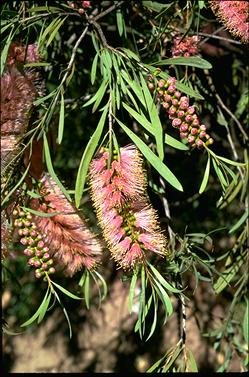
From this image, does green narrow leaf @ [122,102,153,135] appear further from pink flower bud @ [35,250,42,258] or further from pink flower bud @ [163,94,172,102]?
pink flower bud @ [35,250,42,258]

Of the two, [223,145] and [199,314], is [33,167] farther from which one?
[199,314]

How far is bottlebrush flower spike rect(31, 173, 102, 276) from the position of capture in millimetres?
1282

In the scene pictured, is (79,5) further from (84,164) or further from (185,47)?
(84,164)

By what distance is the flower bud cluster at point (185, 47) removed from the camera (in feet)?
4.49

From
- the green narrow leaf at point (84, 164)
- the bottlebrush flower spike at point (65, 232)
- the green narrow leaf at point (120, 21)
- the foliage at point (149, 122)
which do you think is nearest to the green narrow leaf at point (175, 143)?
the foliage at point (149, 122)

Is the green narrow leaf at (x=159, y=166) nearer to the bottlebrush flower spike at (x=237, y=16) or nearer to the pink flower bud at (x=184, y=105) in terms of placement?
the pink flower bud at (x=184, y=105)

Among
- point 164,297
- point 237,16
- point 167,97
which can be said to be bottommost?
point 164,297

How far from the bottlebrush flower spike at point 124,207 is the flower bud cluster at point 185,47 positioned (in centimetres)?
34

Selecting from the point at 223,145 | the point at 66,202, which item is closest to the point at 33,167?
the point at 66,202

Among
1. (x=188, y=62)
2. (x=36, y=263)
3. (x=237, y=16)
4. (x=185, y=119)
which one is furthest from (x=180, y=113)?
(x=36, y=263)

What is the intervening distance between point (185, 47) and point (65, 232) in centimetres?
46

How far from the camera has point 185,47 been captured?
137cm

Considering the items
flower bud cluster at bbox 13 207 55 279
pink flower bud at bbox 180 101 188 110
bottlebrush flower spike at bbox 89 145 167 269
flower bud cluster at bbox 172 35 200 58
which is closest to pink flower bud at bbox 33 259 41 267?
flower bud cluster at bbox 13 207 55 279

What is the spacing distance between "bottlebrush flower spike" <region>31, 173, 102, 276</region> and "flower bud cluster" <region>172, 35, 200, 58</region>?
38 centimetres
